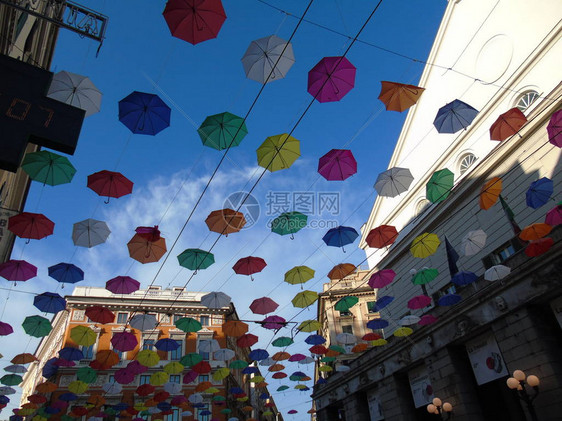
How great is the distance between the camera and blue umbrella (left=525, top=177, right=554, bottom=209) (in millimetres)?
13852

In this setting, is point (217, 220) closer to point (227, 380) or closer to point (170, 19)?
point (170, 19)

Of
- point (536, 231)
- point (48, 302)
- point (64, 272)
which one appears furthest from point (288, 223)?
point (48, 302)

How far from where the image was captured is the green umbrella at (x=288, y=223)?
42.8ft

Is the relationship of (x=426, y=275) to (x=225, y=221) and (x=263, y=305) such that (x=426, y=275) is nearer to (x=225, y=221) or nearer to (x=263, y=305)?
(x=263, y=305)

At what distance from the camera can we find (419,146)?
80.9 feet

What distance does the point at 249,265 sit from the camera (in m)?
15.1

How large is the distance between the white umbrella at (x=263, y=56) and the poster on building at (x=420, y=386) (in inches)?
658

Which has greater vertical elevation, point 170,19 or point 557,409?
point 170,19

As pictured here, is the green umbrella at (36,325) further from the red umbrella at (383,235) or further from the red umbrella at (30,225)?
the red umbrella at (383,235)

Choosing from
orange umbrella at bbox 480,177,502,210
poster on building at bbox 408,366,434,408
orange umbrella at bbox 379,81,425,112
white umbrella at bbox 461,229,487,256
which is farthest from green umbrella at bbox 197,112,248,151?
poster on building at bbox 408,366,434,408

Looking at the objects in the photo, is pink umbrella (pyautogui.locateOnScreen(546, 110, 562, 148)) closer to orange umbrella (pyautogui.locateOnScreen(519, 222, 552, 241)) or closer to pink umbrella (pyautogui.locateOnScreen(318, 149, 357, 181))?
orange umbrella (pyautogui.locateOnScreen(519, 222, 552, 241))

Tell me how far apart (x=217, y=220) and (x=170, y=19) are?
6507mm

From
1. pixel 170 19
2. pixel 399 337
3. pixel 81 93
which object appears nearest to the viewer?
pixel 170 19

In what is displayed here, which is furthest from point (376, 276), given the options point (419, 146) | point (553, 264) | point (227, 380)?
point (227, 380)
